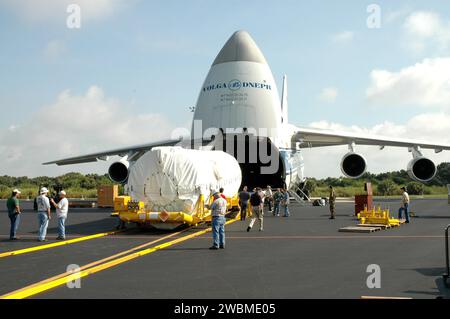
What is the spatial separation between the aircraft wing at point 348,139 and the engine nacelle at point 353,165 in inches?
47.3

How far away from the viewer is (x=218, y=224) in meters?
12.1

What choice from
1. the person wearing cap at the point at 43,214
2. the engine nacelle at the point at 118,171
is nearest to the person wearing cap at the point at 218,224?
the person wearing cap at the point at 43,214

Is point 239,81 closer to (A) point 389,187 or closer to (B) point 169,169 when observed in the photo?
(B) point 169,169

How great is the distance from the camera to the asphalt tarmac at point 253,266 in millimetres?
7301

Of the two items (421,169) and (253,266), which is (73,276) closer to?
(253,266)

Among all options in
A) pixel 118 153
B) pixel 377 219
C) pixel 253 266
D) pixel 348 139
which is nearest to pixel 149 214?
pixel 253 266

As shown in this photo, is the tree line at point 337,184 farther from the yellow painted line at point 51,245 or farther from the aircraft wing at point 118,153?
the yellow painted line at point 51,245

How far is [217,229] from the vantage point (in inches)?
473

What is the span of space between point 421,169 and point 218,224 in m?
17.8
